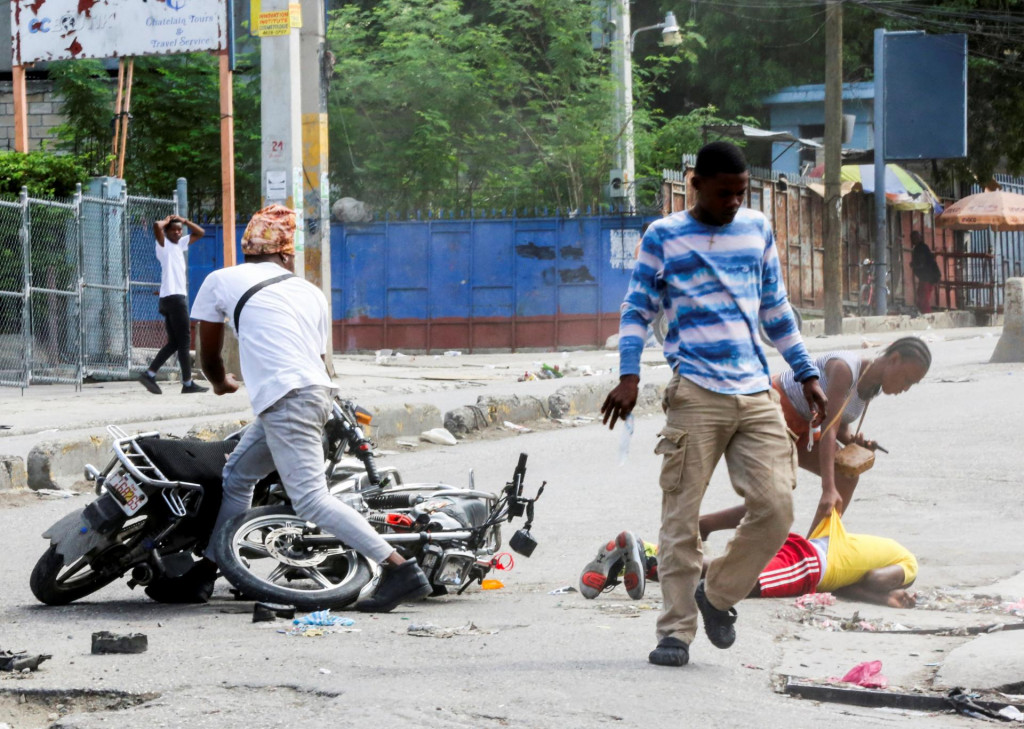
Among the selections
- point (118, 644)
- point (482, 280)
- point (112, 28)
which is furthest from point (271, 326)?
point (482, 280)

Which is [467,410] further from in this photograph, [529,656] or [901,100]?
[901,100]

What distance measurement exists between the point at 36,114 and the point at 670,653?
23484 millimetres

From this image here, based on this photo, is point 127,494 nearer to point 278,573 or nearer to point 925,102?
point 278,573

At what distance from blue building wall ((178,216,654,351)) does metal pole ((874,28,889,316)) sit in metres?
8.53

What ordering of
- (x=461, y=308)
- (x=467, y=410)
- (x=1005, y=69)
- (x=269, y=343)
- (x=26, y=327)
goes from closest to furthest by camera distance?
(x=269, y=343)
(x=467, y=410)
(x=26, y=327)
(x=461, y=308)
(x=1005, y=69)

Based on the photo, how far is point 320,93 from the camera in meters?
15.0

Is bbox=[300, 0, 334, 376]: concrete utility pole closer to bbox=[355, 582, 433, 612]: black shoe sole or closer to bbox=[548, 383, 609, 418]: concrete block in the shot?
bbox=[548, 383, 609, 418]: concrete block

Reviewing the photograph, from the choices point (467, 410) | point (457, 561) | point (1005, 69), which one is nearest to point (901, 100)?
point (1005, 69)

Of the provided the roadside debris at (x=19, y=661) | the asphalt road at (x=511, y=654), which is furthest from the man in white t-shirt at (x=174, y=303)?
the roadside debris at (x=19, y=661)

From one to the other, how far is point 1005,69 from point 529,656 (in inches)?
1202

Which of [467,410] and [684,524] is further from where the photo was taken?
→ [467,410]

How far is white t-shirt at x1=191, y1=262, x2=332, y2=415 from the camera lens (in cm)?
554

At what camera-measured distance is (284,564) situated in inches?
A: 226

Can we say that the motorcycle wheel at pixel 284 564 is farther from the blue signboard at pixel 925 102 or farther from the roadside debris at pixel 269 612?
the blue signboard at pixel 925 102
